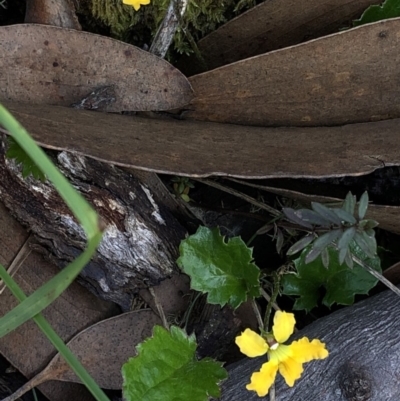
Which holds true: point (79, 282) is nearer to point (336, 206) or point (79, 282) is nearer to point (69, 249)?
Result: point (69, 249)

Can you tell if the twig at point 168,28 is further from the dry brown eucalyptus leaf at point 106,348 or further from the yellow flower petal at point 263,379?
the yellow flower petal at point 263,379

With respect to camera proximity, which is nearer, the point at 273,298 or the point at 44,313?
the point at 273,298

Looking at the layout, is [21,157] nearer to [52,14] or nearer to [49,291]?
[52,14]

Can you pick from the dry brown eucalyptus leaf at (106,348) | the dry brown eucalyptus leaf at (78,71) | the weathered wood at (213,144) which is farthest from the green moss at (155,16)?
the dry brown eucalyptus leaf at (106,348)

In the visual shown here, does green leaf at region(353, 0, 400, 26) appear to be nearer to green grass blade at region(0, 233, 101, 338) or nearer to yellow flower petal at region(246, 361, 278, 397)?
yellow flower petal at region(246, 361, 278, 397)

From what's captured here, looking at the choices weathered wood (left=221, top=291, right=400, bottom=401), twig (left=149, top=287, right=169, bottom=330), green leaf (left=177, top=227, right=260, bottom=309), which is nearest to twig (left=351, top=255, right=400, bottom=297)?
weathered wood (left=221, top=291, right=400, bottom=401)

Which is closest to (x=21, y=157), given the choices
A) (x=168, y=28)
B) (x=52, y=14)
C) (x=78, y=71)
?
(x=78, y=71)
